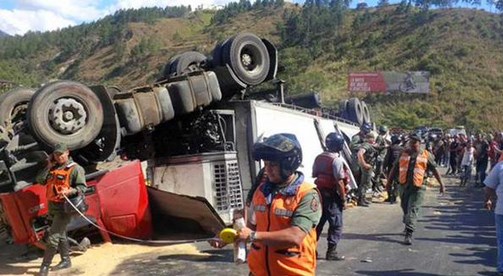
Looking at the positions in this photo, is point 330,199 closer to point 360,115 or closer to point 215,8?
point 360,115

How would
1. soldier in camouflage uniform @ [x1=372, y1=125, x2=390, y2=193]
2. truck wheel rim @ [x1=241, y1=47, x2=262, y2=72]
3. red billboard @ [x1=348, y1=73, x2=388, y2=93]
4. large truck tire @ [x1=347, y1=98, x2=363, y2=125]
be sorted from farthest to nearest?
red billboard @ [x1=348, y1=73, x2=388, y2=93] → large truck tire @ [x1=347, y1=98, x2=363, y2=125] → soldier in camouflage uniform @ [x1=372, y1=125, x2=390, y2=193] → truck wheel rim @ [x1=241, y1=47, x2=262, y2=72]

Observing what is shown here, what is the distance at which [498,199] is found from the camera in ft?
20.1

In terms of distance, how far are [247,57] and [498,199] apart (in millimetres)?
4631

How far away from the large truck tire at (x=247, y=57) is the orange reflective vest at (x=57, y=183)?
3.53 metres

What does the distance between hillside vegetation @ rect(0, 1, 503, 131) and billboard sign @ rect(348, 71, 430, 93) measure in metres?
0.98

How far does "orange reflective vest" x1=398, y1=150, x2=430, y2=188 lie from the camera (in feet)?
26.3

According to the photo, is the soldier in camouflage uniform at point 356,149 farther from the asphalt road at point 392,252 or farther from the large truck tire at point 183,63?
the large truck tire at point 183,63

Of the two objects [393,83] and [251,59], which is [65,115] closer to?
[251,59]

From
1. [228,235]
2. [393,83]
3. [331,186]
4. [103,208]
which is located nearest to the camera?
[228,235]

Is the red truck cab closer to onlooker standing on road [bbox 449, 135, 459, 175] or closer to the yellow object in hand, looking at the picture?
the yellow object in hand

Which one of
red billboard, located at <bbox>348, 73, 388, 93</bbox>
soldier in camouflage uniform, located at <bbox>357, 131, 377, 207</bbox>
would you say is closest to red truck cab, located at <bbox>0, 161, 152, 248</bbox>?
soldier in camouflage uniform, located at <bbox>357, 131, 377, 207</bbox>

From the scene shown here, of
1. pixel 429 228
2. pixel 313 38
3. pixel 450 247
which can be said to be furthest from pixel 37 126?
pixel 313 38

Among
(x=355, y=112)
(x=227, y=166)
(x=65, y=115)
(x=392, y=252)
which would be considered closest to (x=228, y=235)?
(x=65, y=115)

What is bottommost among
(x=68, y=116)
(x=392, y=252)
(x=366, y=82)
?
(x=366, y=82)
